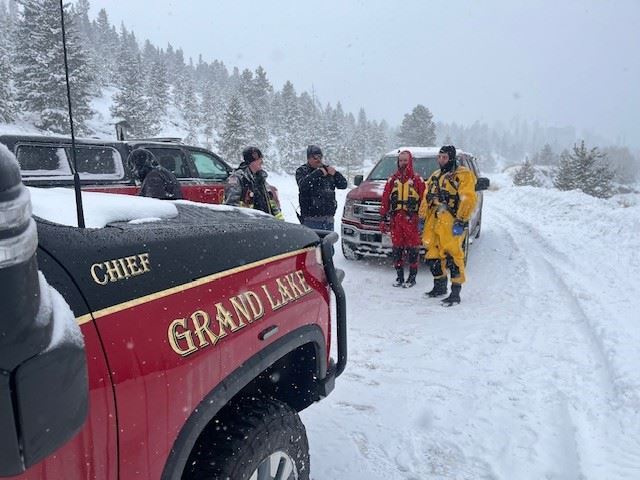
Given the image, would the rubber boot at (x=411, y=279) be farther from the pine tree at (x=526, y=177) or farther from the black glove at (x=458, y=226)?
the pine tree at (x=526, y=177)

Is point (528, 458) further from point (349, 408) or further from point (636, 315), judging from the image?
point (636, 315)

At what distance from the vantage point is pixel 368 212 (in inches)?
284

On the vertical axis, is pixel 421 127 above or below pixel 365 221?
above

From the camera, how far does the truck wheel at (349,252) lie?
7.65 m

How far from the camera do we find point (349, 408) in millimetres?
3486

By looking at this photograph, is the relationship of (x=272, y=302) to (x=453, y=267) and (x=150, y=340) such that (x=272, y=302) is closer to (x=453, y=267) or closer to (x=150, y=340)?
(x=150, y=340)

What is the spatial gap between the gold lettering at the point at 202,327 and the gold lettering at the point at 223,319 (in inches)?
1.5

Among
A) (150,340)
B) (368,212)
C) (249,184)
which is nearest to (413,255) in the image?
(368,212)

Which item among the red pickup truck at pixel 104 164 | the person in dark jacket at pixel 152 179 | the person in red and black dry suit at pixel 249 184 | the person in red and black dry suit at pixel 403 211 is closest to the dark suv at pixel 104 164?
the red pickup truck at pixel 104 164

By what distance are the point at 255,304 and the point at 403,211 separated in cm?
477

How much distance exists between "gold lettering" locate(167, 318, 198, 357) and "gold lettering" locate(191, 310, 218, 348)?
34 millimetres

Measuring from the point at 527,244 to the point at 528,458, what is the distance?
7.57 metres

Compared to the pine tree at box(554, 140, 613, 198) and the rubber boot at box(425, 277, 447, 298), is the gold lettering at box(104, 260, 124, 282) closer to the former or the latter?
the rubber boot at box(425, 277, 447, 298)

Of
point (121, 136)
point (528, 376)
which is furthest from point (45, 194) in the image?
point (121, 136)
